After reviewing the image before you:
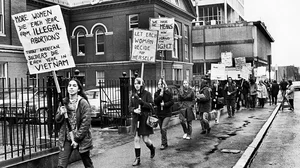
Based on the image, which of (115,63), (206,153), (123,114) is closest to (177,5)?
(115,63)

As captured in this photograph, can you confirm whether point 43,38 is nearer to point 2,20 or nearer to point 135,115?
point 135,115

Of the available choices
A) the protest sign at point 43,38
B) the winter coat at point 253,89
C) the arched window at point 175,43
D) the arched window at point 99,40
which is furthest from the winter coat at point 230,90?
the arched window at point 175,43

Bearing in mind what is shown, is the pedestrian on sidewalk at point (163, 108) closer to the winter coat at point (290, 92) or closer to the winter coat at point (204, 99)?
the winter coat at point (204, 99)

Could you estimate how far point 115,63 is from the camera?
32.8 meters

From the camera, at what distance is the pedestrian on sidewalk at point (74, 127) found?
5.23m

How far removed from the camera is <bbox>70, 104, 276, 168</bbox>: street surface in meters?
7.33

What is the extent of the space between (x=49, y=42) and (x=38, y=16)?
1.74 feet

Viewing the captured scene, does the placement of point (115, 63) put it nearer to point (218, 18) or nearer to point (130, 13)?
point (130, 13)

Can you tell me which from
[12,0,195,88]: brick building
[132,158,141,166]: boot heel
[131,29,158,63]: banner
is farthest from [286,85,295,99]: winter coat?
[132,158,141,166]: boot heel

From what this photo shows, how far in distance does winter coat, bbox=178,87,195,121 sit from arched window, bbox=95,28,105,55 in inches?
965

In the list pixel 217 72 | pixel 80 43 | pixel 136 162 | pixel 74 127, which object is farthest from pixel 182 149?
pixel 80 43

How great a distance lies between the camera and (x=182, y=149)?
8703mm

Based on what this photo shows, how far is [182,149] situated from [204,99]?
2.52m

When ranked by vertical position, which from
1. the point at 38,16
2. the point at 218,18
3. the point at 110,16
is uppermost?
the point at 218,18
